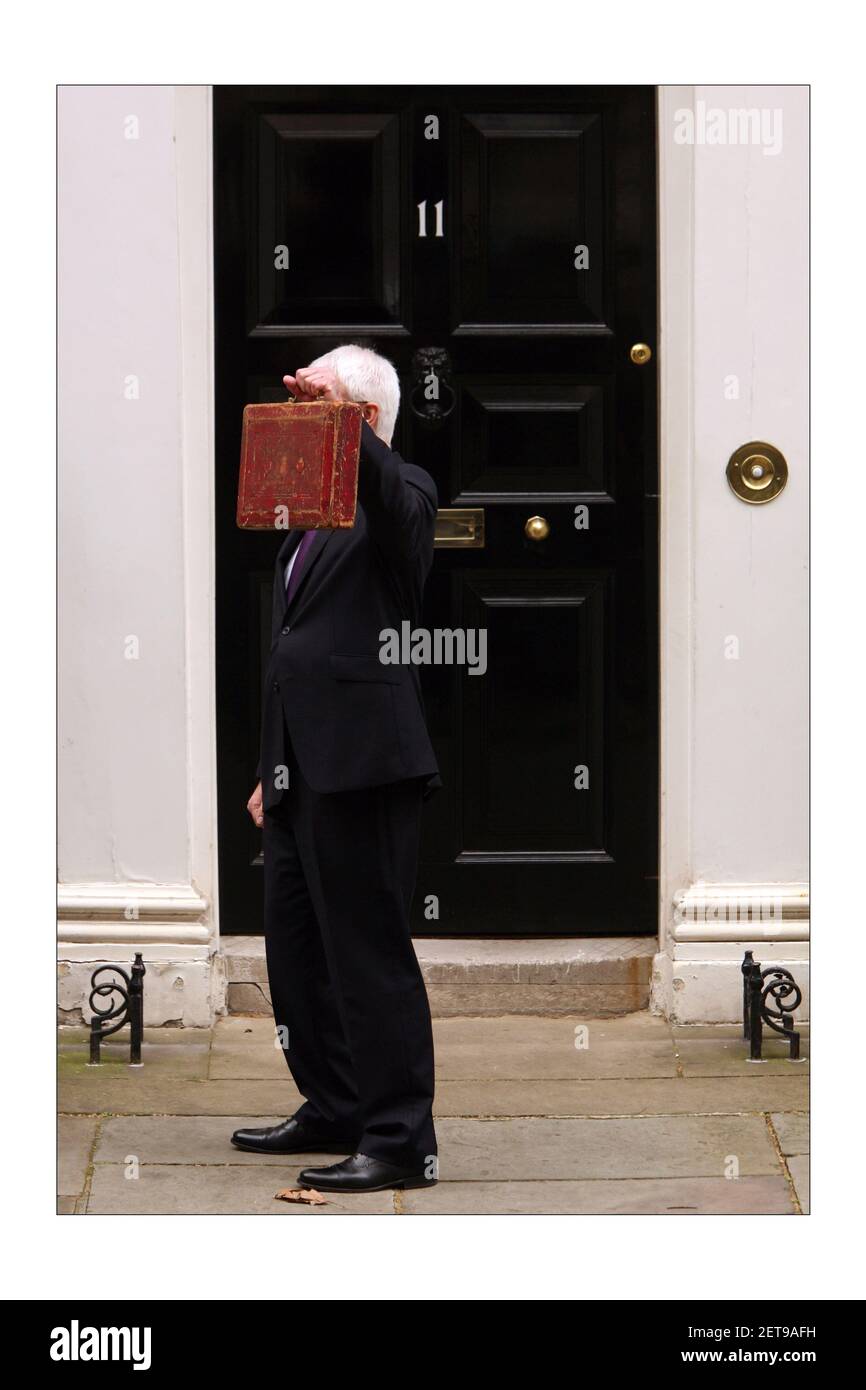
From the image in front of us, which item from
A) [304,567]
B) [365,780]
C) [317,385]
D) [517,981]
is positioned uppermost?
[317,385]

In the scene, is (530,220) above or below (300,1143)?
above

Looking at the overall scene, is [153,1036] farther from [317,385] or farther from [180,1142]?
[317,385]

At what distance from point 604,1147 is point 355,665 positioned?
1.35m

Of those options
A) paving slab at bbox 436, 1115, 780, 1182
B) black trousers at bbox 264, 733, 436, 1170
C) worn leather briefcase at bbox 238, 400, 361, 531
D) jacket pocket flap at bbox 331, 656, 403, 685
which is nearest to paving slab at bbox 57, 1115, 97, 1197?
black trousers at bbox 264, 733, 436, 1170

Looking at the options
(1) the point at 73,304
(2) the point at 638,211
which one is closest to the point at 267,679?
(1) the point at 73,304

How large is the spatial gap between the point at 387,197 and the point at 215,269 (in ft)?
1.76

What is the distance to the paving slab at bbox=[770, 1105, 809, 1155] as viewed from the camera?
442 cm

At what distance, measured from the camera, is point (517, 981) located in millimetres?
5344

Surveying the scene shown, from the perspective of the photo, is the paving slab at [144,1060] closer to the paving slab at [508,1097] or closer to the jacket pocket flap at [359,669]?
the paving slab at [508,1097]

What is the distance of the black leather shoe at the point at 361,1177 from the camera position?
4000mm

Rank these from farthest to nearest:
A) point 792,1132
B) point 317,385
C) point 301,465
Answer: point 792,1132
point 317,385
point 301,465

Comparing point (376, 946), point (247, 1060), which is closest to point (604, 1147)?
point (376, 946)

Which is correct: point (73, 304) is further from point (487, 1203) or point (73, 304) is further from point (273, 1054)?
point (487, 1203)

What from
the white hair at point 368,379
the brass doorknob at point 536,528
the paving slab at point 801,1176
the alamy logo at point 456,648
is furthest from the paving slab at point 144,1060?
the white hair at point 368,379
